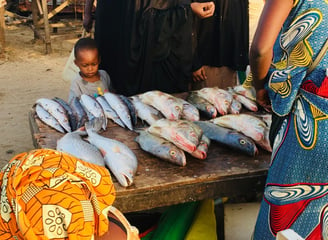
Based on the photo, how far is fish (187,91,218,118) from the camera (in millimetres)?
3820

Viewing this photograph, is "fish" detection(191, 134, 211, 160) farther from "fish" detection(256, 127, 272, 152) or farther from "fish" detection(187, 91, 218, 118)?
"fish" detection(187, 91, 218, 118)

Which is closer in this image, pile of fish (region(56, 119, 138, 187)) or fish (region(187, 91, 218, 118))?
pile of fish (region(56, 119, 138, 187))

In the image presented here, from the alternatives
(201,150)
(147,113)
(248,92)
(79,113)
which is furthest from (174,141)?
(248,92)

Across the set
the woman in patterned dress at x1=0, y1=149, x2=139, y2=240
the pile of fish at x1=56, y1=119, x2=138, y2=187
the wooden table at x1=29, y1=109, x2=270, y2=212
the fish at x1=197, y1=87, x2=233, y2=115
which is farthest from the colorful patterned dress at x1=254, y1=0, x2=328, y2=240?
the fish at x1=197, y1=87, x2=233, y2=115

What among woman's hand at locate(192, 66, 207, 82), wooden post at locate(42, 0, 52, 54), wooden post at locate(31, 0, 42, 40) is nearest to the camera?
woman's hand at locate(192, 66, 207, 82)

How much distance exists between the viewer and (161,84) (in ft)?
15.7

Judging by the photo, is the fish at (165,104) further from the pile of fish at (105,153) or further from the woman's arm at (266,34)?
the woman's arm at (266,34)

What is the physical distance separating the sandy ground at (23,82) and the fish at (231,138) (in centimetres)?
291

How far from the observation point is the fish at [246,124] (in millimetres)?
3302

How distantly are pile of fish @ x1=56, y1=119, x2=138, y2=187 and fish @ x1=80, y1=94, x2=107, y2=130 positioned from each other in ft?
1.47

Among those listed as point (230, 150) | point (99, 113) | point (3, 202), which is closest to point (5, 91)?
point (99, 113)

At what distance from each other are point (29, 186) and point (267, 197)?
143cm

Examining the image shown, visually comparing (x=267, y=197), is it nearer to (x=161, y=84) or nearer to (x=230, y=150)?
(x=230, y=150)

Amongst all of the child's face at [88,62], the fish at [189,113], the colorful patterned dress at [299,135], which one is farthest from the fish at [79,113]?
the colorful patterned dress at [299,135]
